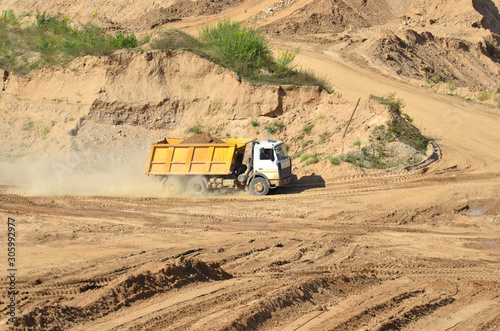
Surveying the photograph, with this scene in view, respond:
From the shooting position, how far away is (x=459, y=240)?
14.4 m

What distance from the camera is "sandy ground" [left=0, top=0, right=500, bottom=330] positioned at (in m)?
8.60

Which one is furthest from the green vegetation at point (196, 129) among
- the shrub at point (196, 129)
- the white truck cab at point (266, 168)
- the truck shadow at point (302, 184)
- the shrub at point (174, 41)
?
the white truck cab at point (266, 168)

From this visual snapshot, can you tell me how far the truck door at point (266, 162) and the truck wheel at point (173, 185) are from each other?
2.99 m

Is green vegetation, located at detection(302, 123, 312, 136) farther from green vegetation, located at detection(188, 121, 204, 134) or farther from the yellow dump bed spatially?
green vegetation, located at detection(188, 121, 204, 134)

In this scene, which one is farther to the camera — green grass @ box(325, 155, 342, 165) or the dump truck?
green grass @ box(325, 155, 342, 165)

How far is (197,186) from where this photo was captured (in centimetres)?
2080

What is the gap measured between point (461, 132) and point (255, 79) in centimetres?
1082

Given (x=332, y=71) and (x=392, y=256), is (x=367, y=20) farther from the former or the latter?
(x=392, y=256)

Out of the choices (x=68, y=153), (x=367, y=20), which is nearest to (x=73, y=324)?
(x=68, y=153)

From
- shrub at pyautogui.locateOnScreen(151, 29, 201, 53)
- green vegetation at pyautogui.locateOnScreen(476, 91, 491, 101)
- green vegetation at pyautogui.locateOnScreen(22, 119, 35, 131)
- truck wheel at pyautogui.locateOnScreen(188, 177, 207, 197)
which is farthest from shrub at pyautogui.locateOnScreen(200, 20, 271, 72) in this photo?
green vegetation at pyautogui.locateOnScreen(476, 91, 491, 101)

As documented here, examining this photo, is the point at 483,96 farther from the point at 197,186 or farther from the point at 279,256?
the point at 279,256

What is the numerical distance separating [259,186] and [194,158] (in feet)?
8.77

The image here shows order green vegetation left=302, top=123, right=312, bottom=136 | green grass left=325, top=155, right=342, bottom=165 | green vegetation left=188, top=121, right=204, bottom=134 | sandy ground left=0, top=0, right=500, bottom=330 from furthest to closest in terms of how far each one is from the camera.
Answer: green vegetation left=188, top=121, right=204, bottom=134, green vegetation left=302, top=123, right=312, bottom=136, green grass left=325, top=155, right=342, bottom=165, sandy ground left=0, top=0, right=500, bottom=330

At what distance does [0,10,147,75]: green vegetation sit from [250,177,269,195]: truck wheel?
11.8 metres
